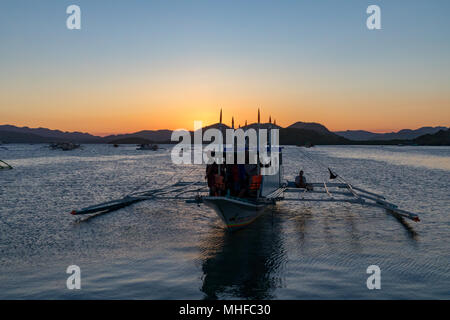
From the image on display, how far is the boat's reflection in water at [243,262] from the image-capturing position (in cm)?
1078

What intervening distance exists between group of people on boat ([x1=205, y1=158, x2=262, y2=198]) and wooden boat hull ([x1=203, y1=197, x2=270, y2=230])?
0.82 m

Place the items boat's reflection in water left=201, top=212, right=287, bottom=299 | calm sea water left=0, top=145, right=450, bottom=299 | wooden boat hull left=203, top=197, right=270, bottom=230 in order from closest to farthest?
calm sea water left=0, top=145, right=450, bottom=299 < boat's reflection in water left=201, top=212, right=287, bottom=299 < wooden boat hull left=203, top=197, right=270, bottom=230

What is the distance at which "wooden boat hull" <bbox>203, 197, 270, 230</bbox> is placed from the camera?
14992mm

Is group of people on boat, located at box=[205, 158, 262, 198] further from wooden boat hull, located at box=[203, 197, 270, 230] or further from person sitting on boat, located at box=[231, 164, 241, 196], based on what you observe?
wooden boat hull, located at box=[203, 197, 270, 230]

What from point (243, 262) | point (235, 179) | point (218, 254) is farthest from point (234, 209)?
point (243, 262)

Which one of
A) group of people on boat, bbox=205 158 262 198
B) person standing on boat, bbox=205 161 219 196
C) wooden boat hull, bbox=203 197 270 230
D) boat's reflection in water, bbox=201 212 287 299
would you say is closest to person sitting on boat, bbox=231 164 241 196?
group of people on boat, bbox=205 158 262 198

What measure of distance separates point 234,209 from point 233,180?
1.73 meters

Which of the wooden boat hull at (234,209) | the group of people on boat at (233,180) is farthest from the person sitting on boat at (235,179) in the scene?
the wooden boat hull at (234,209)

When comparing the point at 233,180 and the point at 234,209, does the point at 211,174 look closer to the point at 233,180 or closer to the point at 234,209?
the point at 233,180

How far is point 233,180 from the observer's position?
17391 mm

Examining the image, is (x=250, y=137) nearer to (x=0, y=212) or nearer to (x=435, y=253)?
(x=435, y=253)

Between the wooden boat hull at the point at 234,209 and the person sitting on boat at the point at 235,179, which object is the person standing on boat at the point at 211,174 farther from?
the wooden boat hull at the point at 234,209

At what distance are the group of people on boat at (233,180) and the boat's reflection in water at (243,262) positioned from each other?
1991 millimetres
